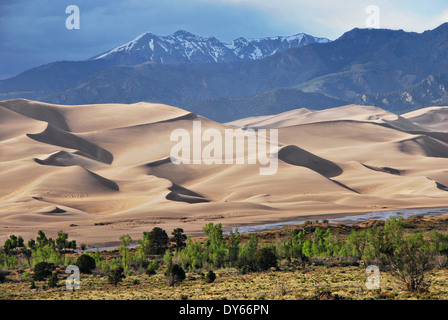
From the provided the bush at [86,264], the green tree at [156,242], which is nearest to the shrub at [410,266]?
the bush at [86,264]

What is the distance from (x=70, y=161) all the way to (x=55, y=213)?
49.5 metres

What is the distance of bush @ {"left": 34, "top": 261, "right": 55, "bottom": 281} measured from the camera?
43188 mm

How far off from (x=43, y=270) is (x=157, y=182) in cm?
8001

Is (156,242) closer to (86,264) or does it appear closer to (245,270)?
(86,264)

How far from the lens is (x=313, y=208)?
101312 millimetres

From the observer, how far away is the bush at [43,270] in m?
43.2

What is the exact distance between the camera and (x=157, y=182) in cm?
12388

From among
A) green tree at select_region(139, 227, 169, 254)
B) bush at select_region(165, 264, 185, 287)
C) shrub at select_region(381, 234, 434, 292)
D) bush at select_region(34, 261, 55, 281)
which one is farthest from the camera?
green tree at select_region(139, 227, 169, 254)

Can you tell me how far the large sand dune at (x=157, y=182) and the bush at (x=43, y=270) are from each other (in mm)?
23043

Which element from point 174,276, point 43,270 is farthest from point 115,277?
point 43,270

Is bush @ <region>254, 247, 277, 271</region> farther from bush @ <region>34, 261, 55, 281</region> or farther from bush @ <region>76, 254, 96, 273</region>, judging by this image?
bush @ <region>34, 261, 55, 281</region>

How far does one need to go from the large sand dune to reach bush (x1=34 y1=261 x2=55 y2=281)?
23.0 meters

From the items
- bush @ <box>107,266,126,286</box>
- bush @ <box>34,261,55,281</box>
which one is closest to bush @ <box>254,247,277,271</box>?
bush @ <box>107,266,126,286</box>
